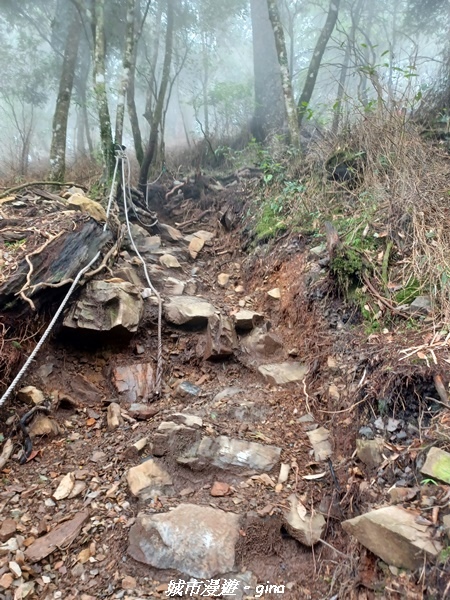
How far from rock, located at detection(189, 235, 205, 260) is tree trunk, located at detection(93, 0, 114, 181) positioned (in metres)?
1.30

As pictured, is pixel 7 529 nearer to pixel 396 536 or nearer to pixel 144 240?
pixel 396 536

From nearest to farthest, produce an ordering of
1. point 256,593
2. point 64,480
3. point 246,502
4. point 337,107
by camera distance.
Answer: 1. point 256,593
2. point 246,502
3. point 64,480
4. point 337,107

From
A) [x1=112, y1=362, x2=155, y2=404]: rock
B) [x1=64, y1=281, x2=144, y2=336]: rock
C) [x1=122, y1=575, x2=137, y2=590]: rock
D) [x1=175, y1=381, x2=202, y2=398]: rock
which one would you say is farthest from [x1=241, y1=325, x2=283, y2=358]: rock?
[x1=122, y1=575, x2=137, y2=590]: rock

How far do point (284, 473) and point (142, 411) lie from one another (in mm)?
1018

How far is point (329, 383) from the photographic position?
2.52 metres

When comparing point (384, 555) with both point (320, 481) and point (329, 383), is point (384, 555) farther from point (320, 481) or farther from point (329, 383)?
point (329, 383)

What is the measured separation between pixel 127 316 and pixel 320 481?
1841mm

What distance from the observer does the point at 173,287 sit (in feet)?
12.9

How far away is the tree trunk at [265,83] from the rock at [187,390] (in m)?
5.30

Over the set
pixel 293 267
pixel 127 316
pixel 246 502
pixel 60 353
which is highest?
pixel 293 267

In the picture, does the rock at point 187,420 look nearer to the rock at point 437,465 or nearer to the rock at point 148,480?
the rock at point 148,480

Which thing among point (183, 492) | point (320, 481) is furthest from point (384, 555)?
point (183, 492)

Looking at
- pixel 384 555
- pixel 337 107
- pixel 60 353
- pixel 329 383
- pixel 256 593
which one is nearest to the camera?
pixel 384 555

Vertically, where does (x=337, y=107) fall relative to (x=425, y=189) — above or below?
above
